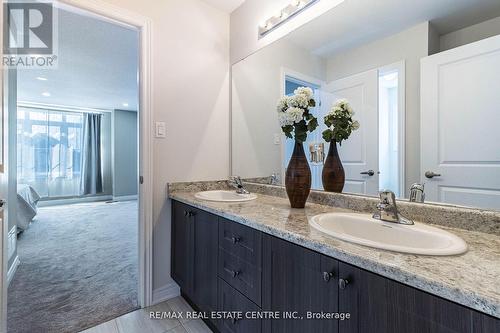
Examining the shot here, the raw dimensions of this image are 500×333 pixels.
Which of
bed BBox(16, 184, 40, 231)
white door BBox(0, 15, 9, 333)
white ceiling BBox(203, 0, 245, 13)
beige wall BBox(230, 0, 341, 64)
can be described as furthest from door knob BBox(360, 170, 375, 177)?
bed BBox(16, 184, 40, 231)

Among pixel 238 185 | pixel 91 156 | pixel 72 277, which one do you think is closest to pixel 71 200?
pixel 91 156

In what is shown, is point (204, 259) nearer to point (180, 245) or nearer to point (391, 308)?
point (180, 245)

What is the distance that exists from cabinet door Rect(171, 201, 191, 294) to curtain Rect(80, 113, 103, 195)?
5.57 meters

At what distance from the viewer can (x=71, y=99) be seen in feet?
17.3

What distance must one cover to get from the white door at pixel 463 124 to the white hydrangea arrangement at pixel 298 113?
0.52m

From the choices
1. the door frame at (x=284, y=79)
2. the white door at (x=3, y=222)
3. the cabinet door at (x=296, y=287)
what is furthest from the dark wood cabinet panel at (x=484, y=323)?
the white door at (x=3, y=222)

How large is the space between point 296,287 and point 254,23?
1.95 meters

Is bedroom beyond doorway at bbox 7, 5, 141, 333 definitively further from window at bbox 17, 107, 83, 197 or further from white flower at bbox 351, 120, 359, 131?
white flower at bbox 351, 120, 359, 131

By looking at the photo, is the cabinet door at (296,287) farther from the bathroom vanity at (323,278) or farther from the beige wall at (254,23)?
the beige wall at (254,23)

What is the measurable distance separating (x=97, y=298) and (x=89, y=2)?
204 centimetres

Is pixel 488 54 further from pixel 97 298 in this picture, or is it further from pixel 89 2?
pixel 97 298

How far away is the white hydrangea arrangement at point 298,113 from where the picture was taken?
131cm

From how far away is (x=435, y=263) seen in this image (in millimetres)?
605

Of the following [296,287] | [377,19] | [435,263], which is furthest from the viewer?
[377,19]
